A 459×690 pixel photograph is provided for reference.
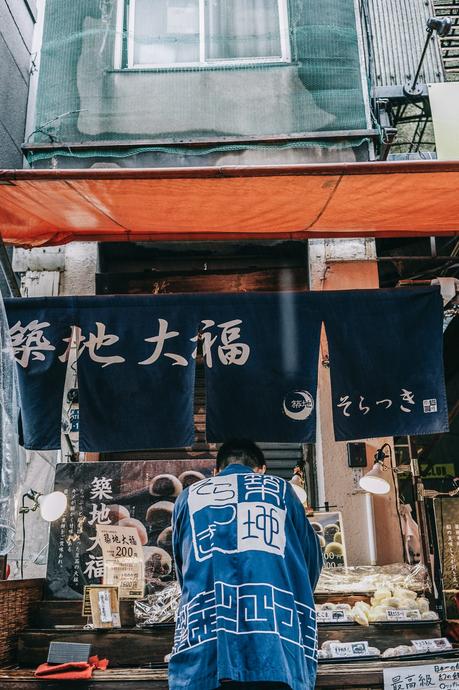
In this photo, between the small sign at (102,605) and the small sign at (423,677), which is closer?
the small sign at (423,677)

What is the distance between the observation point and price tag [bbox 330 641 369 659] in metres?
5.22

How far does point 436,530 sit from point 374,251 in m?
3.85

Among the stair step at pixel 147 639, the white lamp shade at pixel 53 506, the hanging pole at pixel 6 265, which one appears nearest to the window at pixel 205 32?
the hanging pole at pixel 6 265

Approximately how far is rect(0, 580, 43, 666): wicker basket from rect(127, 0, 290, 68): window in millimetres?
7581

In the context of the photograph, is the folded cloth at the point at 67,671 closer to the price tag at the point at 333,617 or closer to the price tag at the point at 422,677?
the price tag at the point at 333,617

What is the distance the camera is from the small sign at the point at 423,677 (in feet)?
16.2

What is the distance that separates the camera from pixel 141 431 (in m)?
5.93

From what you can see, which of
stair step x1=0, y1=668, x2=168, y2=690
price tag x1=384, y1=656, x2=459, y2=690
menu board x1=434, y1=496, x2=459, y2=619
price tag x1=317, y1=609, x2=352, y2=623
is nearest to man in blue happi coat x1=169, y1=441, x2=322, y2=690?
stair step x1=0, y1=668, x2=168, y2=690

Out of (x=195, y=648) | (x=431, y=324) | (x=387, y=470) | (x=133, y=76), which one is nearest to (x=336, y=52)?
(x=133, y=76)

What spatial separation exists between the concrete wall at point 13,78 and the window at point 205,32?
1.90 meters

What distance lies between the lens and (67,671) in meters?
5.06

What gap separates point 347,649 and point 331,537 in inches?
61.1

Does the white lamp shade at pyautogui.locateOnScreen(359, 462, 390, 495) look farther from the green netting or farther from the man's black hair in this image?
the green netting

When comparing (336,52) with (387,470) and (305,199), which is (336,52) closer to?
(305,199)
